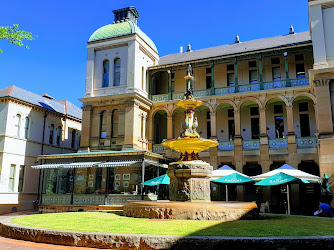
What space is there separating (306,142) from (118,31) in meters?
18.3

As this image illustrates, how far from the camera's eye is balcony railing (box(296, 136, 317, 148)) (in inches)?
932

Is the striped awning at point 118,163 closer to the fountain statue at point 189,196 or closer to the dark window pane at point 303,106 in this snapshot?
the fountain statue at point 189,196

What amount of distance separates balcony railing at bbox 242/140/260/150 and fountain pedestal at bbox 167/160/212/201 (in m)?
14.2

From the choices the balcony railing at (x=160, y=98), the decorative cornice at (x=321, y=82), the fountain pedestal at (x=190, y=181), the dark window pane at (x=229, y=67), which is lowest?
the fountain pedestal at (x=190, y=181)

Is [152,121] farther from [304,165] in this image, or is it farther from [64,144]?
[304,165]

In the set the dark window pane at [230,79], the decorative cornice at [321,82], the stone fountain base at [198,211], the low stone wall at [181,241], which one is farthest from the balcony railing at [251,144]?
the low stone wall at [181,241]

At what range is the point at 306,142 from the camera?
78.7 feet

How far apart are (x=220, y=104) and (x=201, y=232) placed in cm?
2120

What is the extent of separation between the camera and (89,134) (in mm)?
28141

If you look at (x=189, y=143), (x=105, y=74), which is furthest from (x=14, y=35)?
(x=105, y=74)

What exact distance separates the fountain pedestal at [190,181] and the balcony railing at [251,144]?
14226 mm

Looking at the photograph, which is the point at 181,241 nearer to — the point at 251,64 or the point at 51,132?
the point at 251,64

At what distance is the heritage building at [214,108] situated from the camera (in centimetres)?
2333

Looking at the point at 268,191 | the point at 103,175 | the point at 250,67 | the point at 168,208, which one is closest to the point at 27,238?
the point at 168,208
